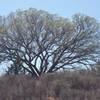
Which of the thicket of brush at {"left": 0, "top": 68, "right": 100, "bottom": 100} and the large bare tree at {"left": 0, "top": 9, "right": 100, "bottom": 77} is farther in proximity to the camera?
the large bare tree at {"left": 0, "top": 9, "right": 100, "bottom": 77}

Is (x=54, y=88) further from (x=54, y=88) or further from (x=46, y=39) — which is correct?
(x=46, y=39)

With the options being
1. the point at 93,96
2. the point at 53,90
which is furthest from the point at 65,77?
the point at 93,96

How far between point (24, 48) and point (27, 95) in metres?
30.1

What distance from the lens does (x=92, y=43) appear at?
1967 inches

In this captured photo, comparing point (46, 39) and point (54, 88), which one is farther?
point (46, 39)

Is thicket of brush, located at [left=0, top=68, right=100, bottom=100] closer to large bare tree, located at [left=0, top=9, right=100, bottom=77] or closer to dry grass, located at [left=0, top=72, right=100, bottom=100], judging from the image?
dry grass, located at [left=0, top=72, right=100, bottom=100]

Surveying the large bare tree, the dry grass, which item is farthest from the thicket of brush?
the large bare tree

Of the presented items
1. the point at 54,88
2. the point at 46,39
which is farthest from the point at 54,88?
the point at 46,39

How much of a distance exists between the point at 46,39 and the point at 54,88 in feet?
96.3

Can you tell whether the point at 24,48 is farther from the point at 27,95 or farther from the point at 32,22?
the point at 27,95

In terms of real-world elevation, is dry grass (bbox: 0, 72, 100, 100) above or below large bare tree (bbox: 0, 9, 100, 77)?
below

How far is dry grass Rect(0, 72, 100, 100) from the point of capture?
18.1 meters

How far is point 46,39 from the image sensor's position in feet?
159

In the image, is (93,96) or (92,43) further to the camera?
(92,43)
